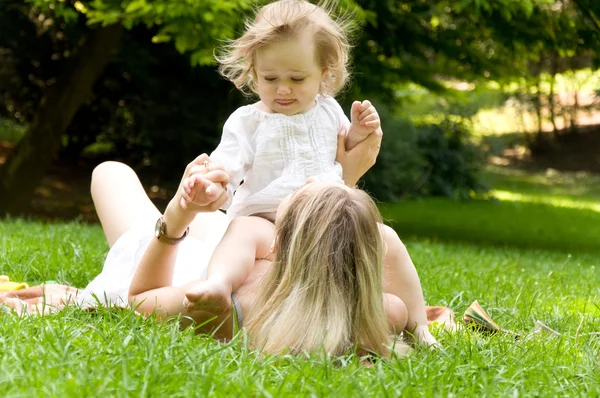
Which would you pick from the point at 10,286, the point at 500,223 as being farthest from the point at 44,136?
the point at 500,223

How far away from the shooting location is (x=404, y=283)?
9.91ft

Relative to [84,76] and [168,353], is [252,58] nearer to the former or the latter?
[168,353]

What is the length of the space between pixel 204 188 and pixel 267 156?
52 centimetres

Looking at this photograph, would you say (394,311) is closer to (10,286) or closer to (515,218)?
(10,286)

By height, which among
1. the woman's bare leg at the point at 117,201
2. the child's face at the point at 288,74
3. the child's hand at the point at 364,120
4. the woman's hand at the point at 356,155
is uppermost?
the child's face at the point at 288,74

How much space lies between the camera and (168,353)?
7.77ft

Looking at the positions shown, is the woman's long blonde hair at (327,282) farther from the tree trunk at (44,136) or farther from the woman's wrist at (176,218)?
the tree trunk at (44,136)

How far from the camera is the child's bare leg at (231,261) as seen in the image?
2.62 m

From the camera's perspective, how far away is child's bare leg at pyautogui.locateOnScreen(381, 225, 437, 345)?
2979 millimetres

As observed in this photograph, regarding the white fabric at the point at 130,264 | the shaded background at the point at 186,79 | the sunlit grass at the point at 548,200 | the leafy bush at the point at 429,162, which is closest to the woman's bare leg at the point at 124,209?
the white fabric at the point at 130,264

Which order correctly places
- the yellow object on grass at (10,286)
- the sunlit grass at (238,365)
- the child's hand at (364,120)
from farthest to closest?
the yellow object on grass at (10,286) → the child's hand at (364,120) → the sunlit grass at (238,365)

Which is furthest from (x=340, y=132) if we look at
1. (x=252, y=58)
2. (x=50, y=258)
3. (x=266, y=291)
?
(x=50, y=258)

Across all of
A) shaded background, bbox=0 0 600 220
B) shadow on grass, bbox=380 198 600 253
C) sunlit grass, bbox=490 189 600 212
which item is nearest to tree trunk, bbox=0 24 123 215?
shaded background, bbox=0 0 600 220

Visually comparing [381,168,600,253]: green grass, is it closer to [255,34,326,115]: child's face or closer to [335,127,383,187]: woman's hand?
[335,127,383,187]: woman's hand
